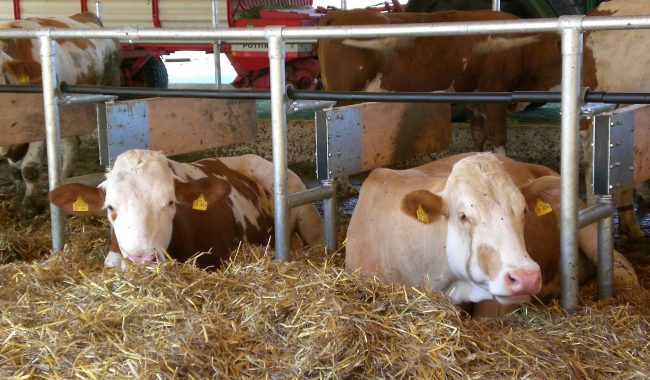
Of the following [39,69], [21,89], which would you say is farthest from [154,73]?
[21,89]

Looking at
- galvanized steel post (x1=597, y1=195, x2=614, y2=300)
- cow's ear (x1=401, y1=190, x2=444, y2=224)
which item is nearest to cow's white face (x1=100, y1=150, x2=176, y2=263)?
cow's ear (x1=401, y1=190, x2=444, y2=224)

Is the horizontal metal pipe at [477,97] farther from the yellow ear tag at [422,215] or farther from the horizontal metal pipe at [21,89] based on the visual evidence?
the horizontal metal pipe at [21,89]

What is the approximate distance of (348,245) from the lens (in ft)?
14.6

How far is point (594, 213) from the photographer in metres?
3.68

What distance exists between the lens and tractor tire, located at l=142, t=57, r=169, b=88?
42.2 ft

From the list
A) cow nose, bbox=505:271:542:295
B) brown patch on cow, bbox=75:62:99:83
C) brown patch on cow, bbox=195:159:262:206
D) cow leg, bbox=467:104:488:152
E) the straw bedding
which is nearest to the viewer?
the straw bedding

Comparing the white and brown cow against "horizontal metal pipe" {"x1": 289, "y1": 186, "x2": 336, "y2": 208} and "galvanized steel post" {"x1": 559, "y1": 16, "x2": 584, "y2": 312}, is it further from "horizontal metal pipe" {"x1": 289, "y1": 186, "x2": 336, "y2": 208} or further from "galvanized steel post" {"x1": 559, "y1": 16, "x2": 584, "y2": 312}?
"galvanized steel post" {"x1": 559, "y1": 16, "x2": 584, "y2": 312}

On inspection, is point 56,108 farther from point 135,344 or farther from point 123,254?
point 135,344

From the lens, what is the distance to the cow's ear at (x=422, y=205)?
377 centimetres

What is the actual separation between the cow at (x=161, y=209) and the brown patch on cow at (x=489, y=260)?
3.12 feet

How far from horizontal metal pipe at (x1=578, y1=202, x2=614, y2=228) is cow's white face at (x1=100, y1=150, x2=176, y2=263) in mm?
1624

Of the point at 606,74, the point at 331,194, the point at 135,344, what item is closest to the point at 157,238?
the point at 331,194

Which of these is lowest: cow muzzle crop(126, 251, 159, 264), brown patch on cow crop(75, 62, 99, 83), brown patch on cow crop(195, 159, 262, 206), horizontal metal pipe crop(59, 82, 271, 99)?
cow muzzle crop(126, 251, 159, 264)

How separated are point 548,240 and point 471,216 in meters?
0.79
